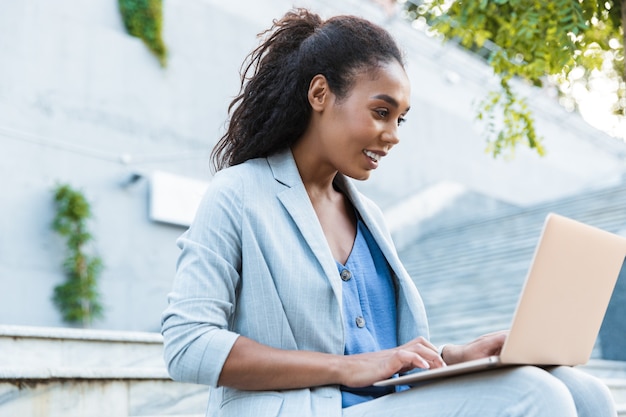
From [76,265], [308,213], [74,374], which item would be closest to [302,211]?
[308,213]

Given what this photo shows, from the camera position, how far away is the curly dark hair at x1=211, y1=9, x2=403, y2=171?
1.99 metres

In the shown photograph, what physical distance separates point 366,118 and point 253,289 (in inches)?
19.9

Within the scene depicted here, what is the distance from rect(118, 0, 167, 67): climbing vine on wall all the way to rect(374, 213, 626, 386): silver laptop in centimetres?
800

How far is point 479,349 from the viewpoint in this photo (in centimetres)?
189

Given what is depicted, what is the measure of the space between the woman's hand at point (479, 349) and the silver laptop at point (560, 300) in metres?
0.17

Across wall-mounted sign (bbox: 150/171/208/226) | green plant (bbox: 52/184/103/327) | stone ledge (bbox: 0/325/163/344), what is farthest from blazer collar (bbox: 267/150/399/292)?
wall-mounted sign (bbox: 150/171/208/226)

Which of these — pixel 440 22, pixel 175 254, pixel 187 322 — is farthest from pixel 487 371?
pixel 175 254

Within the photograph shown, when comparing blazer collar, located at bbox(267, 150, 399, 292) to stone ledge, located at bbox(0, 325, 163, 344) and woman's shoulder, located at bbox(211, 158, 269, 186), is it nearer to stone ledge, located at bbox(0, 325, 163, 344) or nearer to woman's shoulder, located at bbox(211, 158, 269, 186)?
woman's shoulder, located at bbox(211, 158, 269, 186)

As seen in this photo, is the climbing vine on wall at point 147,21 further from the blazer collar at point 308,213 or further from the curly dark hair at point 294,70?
the blazer collar at point 308,213

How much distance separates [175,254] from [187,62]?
245cm

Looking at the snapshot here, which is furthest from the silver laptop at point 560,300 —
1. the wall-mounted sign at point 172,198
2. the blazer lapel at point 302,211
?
the wall-mounted sign at point 172,198

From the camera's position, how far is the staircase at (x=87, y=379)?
2799mm

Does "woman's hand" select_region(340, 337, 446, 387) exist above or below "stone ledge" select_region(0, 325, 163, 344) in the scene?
above

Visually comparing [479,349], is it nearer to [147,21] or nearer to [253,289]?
[253,289]
